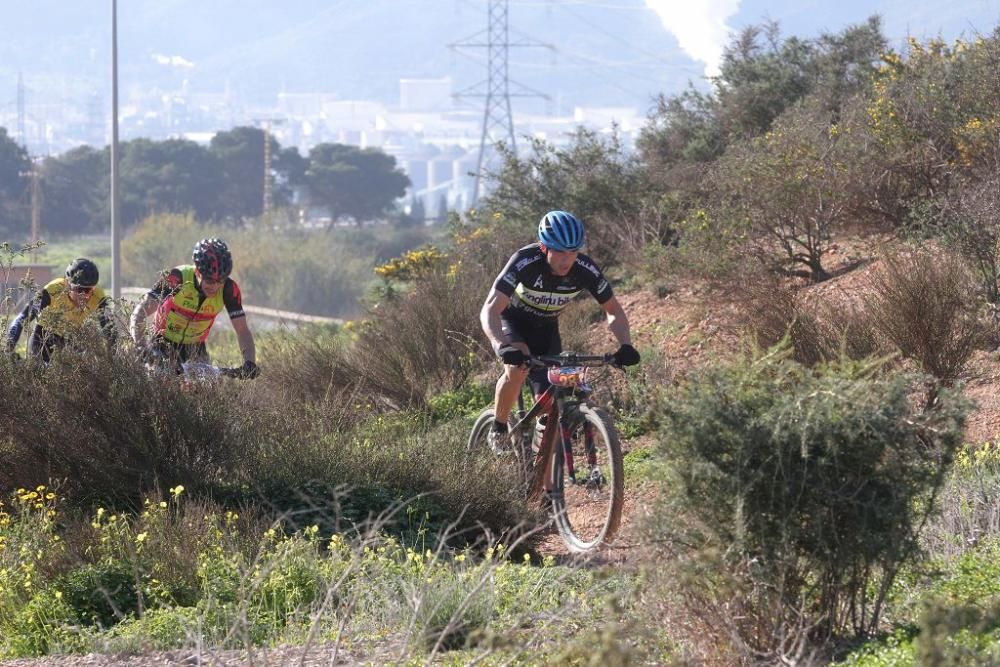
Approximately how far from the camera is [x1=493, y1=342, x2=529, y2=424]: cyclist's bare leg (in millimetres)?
8281

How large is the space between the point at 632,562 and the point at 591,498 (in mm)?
2810

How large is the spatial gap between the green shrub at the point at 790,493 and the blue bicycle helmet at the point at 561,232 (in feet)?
10.3

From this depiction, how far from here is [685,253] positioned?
14453mm

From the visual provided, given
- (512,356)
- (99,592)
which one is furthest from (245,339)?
(99,592)

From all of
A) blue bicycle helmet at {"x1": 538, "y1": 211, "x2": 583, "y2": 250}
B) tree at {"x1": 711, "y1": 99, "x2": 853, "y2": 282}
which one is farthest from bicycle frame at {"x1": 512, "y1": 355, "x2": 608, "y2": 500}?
tree at {"x1": 711, "y1": 99, "x2": 853, "y2": 282}

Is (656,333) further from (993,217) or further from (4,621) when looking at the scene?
(4,621)

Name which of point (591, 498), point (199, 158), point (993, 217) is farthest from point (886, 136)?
point (199, 158)

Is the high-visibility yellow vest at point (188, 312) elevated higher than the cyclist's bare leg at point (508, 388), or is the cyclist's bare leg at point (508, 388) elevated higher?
the high-visibility yellow vest at point (188, 312)

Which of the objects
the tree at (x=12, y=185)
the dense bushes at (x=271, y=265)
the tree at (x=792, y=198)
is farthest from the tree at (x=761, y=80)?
the tree at (x=12, y=185)

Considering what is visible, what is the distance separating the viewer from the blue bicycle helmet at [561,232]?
7.93 meters

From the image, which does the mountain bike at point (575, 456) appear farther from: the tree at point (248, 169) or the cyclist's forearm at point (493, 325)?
the tree at point (248, 169)

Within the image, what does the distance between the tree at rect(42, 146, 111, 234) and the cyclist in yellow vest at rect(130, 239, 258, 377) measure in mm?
97912

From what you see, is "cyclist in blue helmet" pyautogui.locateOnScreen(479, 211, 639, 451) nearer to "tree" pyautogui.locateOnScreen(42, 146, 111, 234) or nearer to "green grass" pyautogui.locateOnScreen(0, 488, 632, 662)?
"green grass" pyautogui.locateOnScreen(0, 488, 632, 662)

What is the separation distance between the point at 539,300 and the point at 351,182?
10960cm
